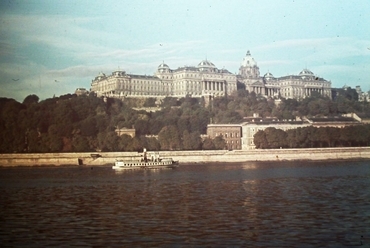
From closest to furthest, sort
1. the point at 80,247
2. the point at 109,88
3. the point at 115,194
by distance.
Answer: the point at 80,247 < the point at 115,194 < the point at 109,88

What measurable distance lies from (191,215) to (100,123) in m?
22.3

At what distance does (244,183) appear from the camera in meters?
16.7

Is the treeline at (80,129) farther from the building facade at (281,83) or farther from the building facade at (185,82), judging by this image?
the building facade at (281,83)

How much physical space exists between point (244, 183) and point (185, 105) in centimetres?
2373

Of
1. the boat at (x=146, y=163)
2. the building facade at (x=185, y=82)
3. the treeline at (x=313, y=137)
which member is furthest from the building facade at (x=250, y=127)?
the building facade at (x=185, y=82)

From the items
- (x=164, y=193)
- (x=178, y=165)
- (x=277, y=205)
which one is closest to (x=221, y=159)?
(x=178, y=165)

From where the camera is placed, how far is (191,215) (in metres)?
10.3

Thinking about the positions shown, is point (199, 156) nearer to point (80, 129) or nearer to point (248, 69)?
point (80, 129)

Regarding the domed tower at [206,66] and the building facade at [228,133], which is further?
the domed tower at [206,66]

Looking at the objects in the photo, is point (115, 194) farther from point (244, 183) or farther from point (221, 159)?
point (221, 159)

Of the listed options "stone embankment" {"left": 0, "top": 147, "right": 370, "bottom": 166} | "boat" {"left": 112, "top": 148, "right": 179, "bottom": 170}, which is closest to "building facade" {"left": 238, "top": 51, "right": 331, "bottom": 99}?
"stone embankment" {"left": 0, "top": 147, "right": 370, "bottom": 166}

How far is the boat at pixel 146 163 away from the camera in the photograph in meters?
26.8

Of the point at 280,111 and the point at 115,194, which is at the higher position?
the point at 280,111

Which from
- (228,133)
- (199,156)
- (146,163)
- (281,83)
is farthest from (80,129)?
(281,83)
